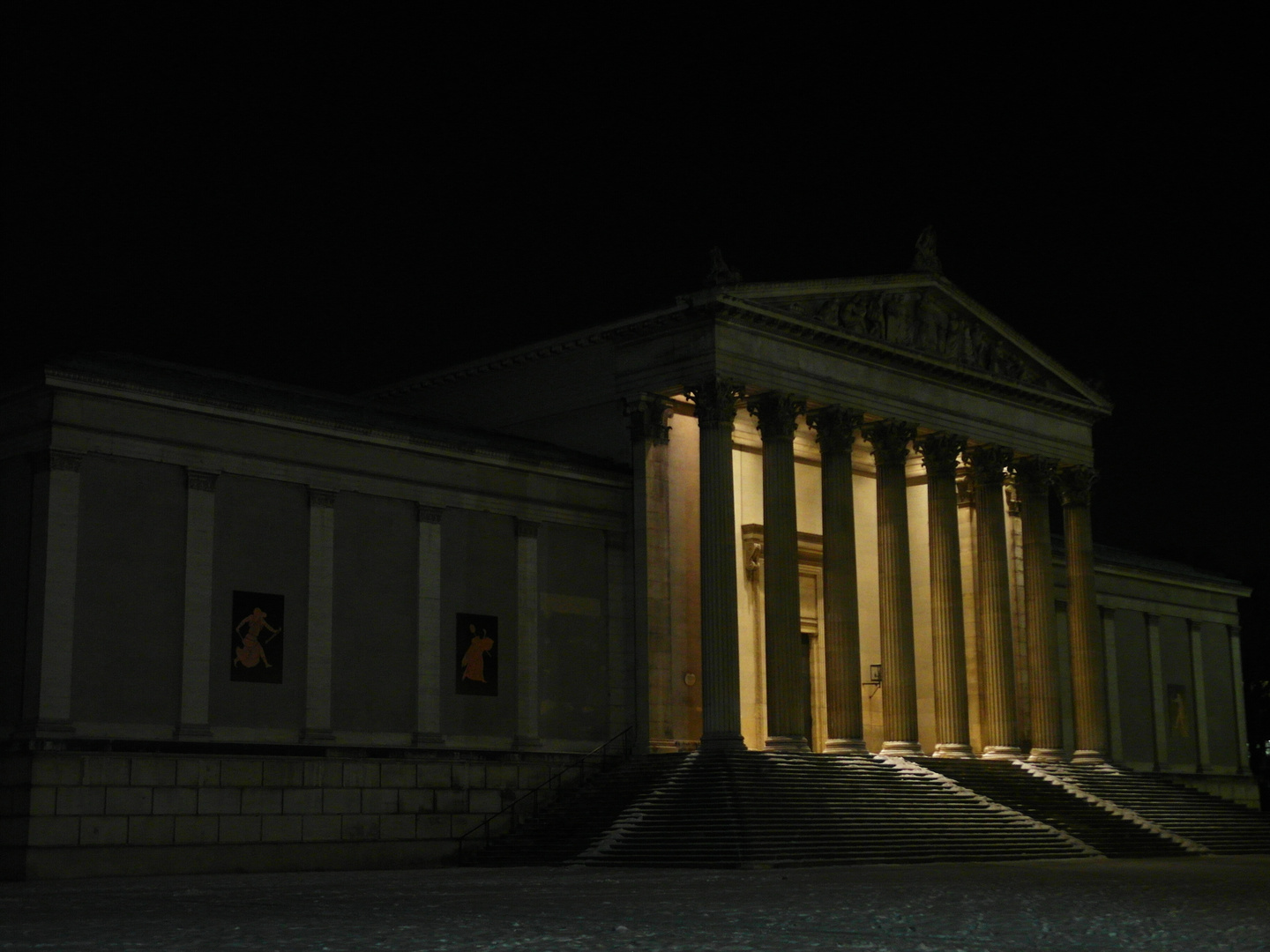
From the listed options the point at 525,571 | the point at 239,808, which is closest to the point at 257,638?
the point at 239,808

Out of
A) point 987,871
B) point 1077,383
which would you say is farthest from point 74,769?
point 1077,383

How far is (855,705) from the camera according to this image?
4647 cm

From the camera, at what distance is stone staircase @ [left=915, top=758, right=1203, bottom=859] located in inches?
1775

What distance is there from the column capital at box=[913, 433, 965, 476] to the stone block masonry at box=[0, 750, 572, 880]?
52.0ft

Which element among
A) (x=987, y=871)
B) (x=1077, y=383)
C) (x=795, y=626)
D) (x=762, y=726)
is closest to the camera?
(x=987, y=871)

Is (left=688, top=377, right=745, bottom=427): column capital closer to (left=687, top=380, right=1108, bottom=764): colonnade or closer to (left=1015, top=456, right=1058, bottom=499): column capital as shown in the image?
(left=687, top=380, right=1108, bottom=764): colonnade

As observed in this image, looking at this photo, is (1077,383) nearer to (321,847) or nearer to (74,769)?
(321,847)

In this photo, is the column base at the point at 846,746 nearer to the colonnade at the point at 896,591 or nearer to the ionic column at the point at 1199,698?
the colonnade at the point at 896,591

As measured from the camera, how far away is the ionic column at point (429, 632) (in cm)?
4116

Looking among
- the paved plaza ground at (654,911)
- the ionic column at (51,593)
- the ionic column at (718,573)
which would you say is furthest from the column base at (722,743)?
the ionic column at (51,593)

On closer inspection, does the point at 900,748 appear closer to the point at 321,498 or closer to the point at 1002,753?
the point at 1002,753

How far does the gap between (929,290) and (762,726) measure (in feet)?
45.0

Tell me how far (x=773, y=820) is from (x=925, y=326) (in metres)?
18.3

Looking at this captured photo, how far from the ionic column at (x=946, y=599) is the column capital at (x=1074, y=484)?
6.26 m
